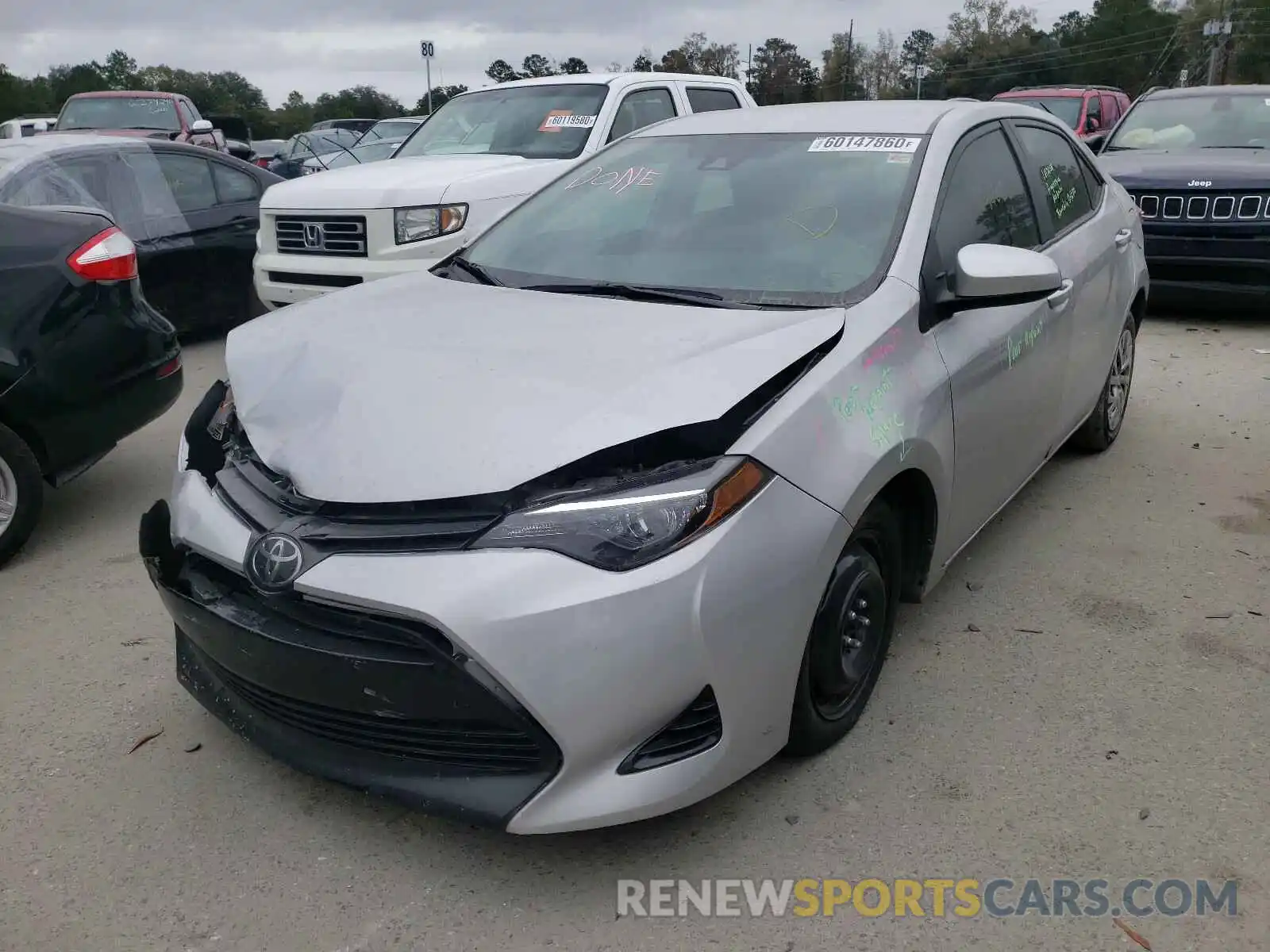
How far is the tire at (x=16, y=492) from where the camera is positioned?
4078 mm

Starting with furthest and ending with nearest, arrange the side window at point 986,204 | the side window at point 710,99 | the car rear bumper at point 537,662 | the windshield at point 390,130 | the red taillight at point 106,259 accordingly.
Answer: the windshield at point 390,130 → the side window at point 710,99 → the red taillight at point 106,259 → the side window at point 986,204 → the car rear bumper at point 537,662

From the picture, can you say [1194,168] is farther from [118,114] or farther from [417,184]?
[118,114]

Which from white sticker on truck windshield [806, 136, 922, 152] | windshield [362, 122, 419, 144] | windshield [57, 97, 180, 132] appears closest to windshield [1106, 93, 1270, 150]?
white sticker on truck windshield [806, 136, 922, 152]

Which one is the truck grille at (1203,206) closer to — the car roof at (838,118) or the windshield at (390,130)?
the car roof at (838,118)

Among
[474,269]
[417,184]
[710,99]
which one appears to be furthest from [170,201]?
[474,269]

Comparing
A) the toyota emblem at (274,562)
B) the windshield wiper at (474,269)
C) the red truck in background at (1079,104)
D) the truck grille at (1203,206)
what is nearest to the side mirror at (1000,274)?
the windshield wiper at (474,269)

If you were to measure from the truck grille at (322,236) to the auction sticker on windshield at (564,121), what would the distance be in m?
1.61

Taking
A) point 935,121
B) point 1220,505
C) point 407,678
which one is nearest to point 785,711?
point 407,678

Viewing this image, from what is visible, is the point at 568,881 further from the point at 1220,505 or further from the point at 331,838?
the point at 1220,505

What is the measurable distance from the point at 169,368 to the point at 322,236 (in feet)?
7.91

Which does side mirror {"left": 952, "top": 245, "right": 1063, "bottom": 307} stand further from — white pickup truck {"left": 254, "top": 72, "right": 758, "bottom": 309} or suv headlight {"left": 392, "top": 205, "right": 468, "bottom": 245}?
suv headlight {"left": 392, "top": 205, "right": 468, "bottom": 245}

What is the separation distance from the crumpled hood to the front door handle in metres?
1.36

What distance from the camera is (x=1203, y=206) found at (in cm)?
757

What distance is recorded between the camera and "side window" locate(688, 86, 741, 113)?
318 inches
